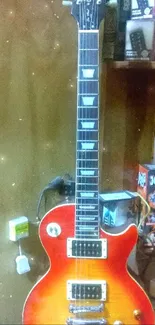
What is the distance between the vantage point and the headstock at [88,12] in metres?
1.20

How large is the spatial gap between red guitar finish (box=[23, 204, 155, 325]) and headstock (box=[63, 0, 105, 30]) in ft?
1.58

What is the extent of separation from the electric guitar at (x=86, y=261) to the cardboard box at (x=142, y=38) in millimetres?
194

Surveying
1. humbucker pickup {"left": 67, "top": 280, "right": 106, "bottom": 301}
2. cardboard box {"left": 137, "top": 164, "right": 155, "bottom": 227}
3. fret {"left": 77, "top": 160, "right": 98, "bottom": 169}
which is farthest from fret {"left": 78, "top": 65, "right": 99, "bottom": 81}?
humbucker pickup {"left": 67, "top": 280, "right": 106, "bottom": 301}

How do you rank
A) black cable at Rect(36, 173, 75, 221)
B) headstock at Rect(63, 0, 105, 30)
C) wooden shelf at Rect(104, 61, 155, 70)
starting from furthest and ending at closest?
1. black cable at Rect(36, 173, 75, 221)
2. wooden shelf at Rect(104, 61, 155, 70)
3. headstock at Rect(63, 0, 105, 30)

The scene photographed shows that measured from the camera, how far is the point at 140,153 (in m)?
1.48

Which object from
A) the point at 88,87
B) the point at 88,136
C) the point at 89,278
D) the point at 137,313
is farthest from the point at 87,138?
the point at 137,313

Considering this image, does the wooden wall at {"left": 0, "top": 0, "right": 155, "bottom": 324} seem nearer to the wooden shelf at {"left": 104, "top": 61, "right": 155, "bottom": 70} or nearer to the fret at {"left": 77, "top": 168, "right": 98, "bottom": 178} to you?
the wooden shelf at {"left": 104, "top": 61, "right": 155, "bottom": 70}

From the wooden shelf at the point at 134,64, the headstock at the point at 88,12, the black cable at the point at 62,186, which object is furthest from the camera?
the black cable at the point at 62,186

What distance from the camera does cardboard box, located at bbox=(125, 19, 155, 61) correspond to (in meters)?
1.29

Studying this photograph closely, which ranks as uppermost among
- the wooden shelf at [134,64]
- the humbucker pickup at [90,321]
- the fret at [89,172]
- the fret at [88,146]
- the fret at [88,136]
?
the wooden shelf at [134,64]

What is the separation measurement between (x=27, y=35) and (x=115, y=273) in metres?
0.73

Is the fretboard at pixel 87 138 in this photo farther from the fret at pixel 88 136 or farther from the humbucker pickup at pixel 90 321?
the humbucker pickup at pixel 90 321

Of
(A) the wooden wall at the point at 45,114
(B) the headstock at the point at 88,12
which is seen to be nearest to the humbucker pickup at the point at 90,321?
(A) the wooden wall at the point at 45,114

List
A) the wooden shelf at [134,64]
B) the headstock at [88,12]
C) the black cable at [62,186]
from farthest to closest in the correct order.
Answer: the black cable at [62,186] < the wooden shelf at [134,64] < the headstock at [88,12]
